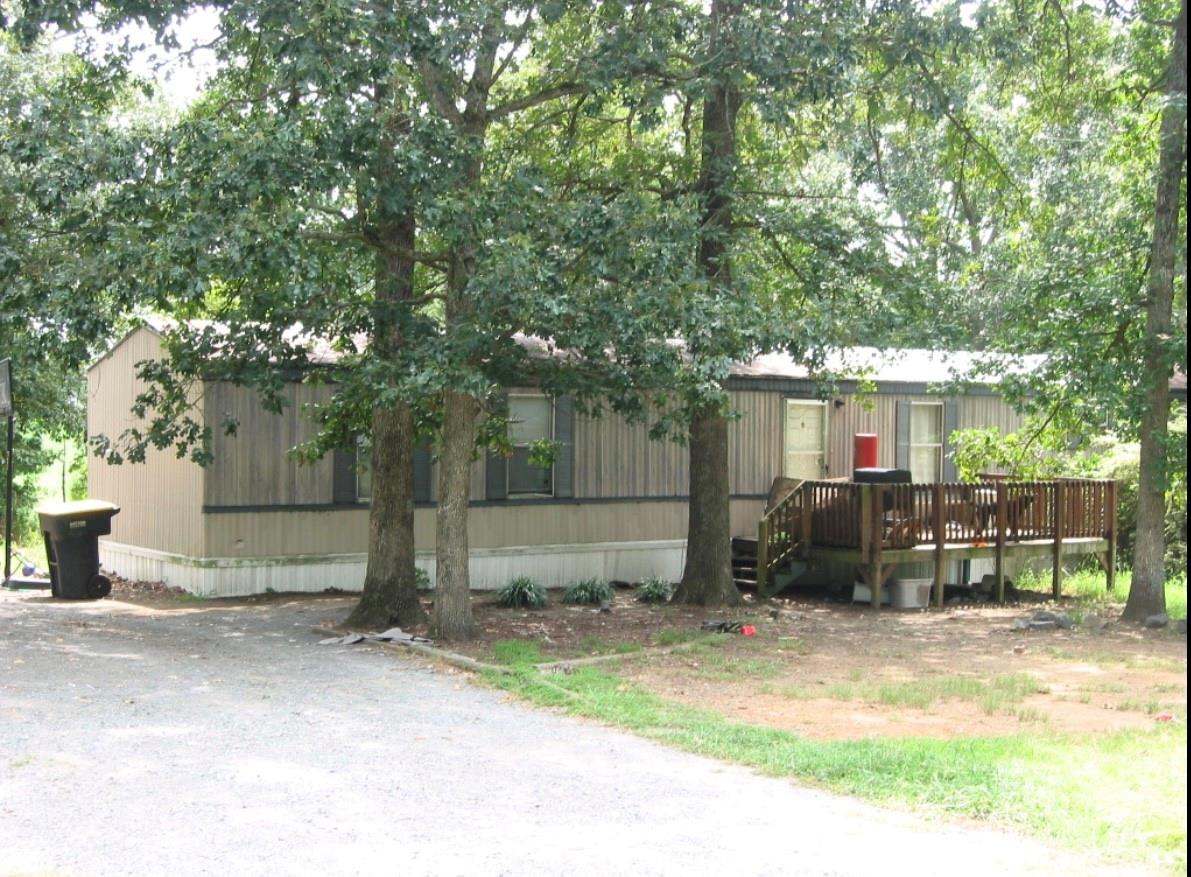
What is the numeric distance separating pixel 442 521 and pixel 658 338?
269cm

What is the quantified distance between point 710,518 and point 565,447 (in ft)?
8.29

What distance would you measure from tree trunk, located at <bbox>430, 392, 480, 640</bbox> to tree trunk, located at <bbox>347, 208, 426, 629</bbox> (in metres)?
0.73

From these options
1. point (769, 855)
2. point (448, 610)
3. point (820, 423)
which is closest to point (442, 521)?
point (448, 610)

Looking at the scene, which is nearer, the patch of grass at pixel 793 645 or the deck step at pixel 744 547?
the patch of grass at pixel 793 645

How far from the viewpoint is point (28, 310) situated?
10.7m

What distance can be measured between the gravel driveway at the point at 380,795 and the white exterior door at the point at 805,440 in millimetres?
9244

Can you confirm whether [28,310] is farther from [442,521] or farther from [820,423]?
[820,423]

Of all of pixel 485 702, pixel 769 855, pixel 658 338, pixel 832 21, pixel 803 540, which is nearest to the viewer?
pixel 769 855

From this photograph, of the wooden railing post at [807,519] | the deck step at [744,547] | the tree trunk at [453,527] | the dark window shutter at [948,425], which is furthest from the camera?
the dark window shutter at [948,425]

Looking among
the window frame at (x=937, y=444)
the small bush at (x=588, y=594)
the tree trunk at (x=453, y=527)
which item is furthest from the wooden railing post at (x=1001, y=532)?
the tree trunk at (x=453, y=527)

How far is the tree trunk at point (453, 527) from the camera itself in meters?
12.1

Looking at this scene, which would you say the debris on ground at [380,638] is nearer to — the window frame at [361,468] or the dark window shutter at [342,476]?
the window frame at [361,468]

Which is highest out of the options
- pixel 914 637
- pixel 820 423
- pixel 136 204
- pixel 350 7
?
pixel 350 7

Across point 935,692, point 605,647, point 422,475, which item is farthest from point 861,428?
point 935,692
